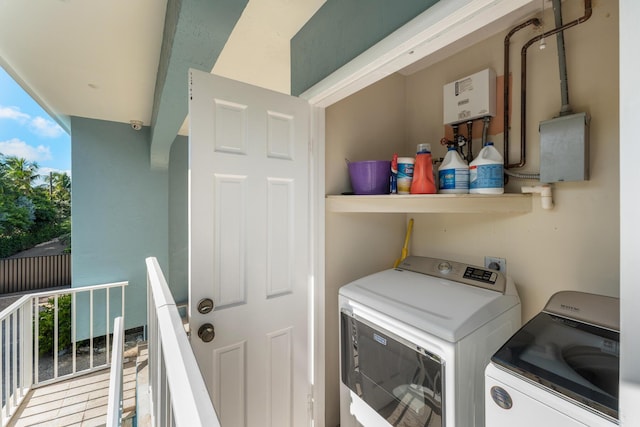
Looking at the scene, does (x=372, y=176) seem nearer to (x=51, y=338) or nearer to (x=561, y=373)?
(x=561, y=373)

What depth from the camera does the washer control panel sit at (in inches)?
54.2

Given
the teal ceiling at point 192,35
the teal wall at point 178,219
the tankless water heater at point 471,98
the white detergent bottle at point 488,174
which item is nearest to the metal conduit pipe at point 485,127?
the tankless water heater at point 471,98

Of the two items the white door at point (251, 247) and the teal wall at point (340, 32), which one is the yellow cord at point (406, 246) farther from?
the teal wall at point (340, 32)

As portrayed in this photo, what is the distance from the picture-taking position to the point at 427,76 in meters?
1.94

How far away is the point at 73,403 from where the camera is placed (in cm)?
244

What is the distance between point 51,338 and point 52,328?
0.47ft

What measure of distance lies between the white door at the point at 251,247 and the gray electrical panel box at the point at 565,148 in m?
1.21

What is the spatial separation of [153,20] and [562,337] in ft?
8.24

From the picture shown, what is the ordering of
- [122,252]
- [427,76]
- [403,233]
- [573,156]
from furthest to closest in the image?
[122,252] → [403,233] → [427,76] → [573,156]

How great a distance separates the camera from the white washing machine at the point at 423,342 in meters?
1.05

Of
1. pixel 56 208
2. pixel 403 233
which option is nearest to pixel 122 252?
pixel 56 208

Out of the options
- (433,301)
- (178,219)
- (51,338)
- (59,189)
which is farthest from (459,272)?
(59,189)

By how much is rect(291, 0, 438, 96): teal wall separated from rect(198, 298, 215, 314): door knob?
128 cm

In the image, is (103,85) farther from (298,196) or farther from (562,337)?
(562,337)
